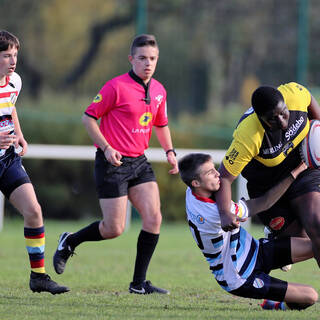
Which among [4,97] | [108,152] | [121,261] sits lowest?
[121,261]

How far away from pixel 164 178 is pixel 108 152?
8.99 meters

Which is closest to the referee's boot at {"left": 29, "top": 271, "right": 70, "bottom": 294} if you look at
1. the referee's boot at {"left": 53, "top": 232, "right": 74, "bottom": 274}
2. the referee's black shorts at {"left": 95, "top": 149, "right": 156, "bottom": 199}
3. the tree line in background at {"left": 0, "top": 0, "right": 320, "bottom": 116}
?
the referee's boot at {"left": 53, "top": 232, "right": 74, "bottom": 274}

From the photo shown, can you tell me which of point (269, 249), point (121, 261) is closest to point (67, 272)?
point (121, 261)

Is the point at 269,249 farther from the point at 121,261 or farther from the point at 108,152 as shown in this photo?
the point at 121,261

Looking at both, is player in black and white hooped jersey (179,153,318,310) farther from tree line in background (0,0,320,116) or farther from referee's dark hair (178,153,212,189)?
tree line in background (0,0,320,116)

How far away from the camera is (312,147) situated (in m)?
6.40

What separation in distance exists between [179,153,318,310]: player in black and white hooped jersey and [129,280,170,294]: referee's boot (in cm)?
111

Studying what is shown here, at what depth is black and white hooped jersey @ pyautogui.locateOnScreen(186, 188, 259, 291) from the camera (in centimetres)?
598

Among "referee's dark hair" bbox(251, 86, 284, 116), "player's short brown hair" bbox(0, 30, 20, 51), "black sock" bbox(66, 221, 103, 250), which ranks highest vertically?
"player's short brown hair" bbox(0, 30, 20, 51)

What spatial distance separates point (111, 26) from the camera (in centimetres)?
1655

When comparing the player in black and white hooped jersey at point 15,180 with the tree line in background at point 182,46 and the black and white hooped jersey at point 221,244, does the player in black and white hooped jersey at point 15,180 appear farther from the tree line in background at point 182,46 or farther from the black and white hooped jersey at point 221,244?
the tree line in background at point 182,46

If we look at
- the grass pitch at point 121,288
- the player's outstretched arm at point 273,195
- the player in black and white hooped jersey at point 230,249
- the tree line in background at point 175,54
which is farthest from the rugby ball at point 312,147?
Result: the tree line in background at point 175,54

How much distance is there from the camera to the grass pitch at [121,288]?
19.2 feet

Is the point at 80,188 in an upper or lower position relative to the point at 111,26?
lower
